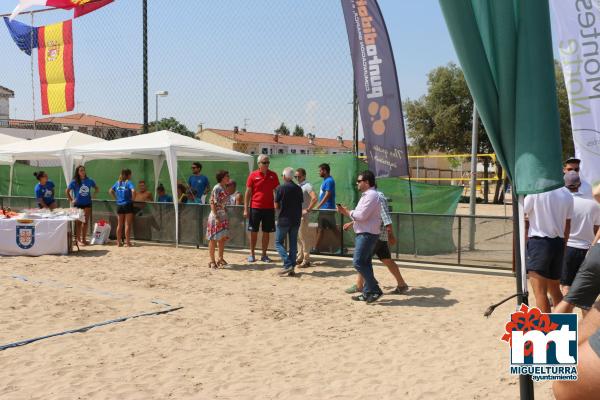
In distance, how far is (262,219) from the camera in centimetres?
957

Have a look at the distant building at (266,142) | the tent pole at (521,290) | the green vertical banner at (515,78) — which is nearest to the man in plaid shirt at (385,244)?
the tent pole at (521,290)

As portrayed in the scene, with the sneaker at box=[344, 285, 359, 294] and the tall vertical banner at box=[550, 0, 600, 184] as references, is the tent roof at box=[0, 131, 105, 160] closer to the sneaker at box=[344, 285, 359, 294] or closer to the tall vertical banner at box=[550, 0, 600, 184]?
the sneaker at box=[344, 285, 359, 294]

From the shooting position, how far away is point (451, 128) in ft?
124

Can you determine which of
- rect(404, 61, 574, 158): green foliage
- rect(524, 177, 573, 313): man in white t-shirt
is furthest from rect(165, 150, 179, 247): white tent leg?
rect(404, 61, 574, 158): green foliage

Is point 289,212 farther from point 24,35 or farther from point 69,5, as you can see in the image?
point 24,35

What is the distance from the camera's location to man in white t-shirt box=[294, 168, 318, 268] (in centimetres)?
946

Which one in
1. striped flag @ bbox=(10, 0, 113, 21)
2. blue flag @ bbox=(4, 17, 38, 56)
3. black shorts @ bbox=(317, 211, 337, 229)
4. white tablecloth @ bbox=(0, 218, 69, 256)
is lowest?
white tablecloth @ bbox=(0, 218, 69, 256)

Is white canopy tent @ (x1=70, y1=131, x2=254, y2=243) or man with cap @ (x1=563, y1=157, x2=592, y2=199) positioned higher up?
white canopy tent @ (x1=70, y1=131, x2=254, y2=243)

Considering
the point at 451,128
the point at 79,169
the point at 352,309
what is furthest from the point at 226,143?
the point at 352,309

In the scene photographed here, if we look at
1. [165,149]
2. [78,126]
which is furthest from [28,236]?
[78,126]

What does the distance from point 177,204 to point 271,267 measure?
3.17 m

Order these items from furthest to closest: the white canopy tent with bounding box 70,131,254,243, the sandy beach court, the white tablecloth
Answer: the white canopy tent with bounding box 70,131,254,243
the white tablecloth
the sandy beach court

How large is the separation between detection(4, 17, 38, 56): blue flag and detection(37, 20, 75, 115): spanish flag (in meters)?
0.21

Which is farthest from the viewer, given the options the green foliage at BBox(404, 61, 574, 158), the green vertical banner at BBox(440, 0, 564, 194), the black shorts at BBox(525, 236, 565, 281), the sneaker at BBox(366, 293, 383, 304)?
the green foliage at BBox(404, 61, 574, 158)
